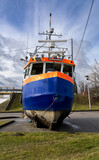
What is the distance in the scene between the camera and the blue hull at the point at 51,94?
223 inches

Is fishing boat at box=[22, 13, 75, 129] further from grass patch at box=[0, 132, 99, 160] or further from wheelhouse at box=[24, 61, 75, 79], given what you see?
grass patch at box=[0, 132, 99, 160]

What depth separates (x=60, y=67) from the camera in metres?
7.31

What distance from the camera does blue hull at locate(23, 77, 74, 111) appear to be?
18.6 ft

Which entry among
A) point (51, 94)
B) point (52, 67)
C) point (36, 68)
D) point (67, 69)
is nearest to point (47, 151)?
point (51, 94)

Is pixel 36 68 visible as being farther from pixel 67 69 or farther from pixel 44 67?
pixel 67 69

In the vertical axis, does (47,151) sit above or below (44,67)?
below

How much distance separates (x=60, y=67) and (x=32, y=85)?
1874mm

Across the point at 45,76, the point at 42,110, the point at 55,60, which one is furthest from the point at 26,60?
the point at 42,110

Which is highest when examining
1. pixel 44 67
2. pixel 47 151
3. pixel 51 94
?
pixel 44 67

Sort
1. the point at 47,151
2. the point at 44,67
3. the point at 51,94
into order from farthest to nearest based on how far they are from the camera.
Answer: the point at 44,67
the point at 51,94
the point at 47,151

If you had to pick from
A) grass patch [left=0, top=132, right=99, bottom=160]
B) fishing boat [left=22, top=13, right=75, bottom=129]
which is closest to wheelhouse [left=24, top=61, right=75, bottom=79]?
fishing boat [left=22, top=13, right=75, bottom=129]

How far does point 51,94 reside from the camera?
18.5 ft

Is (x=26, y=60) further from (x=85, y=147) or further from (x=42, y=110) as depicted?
(x=85, y=147)

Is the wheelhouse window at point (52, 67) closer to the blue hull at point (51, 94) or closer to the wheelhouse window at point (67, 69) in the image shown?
the wheelhouse window at point (67, 69)
